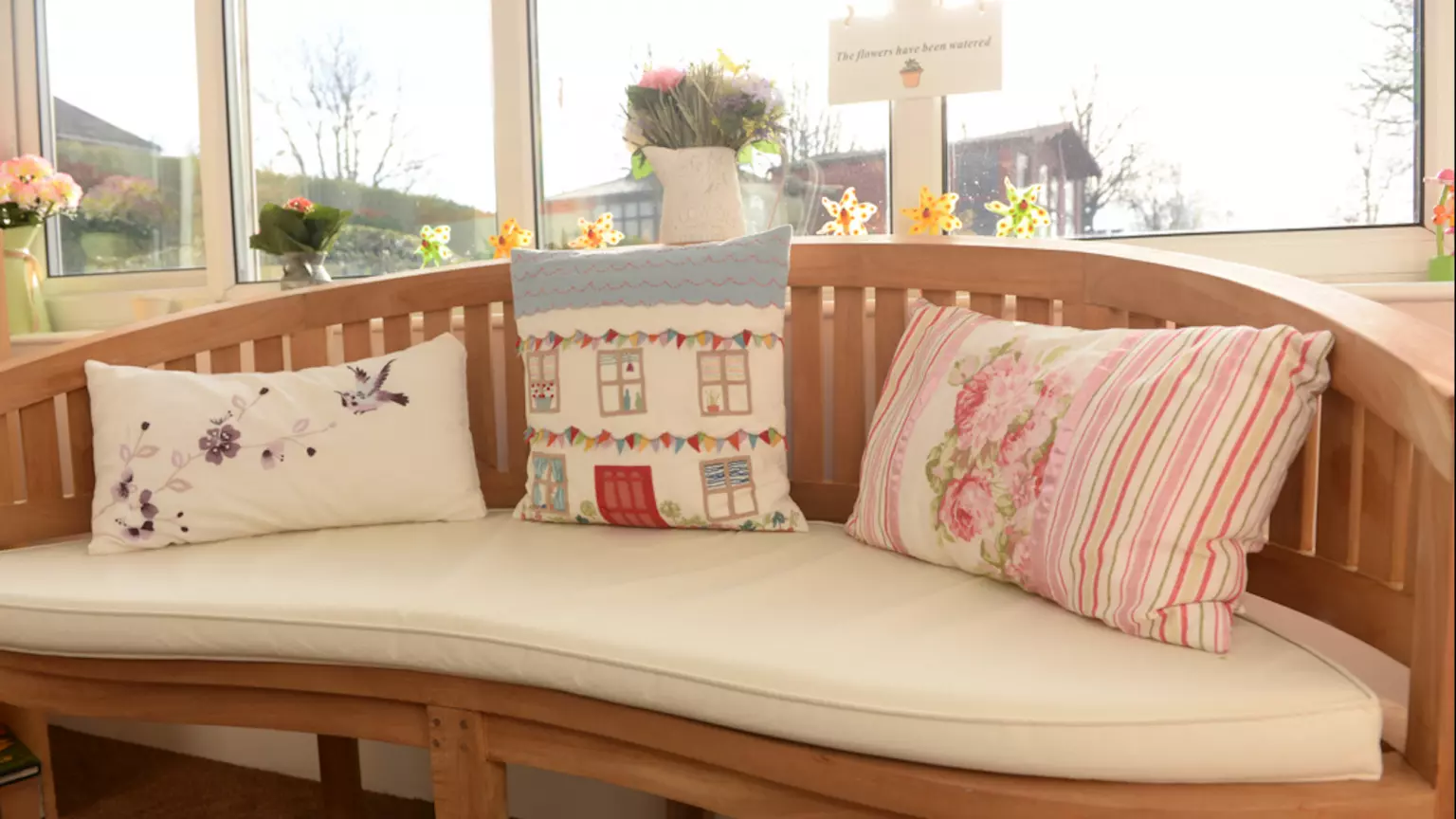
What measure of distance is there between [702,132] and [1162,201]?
0.72 m

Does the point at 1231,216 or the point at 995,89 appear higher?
the point at 995,89

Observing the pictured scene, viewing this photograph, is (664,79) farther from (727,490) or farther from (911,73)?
(727,490)

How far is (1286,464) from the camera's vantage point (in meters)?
1.02

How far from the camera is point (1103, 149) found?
5.93 ft

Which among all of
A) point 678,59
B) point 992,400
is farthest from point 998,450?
point 678,59

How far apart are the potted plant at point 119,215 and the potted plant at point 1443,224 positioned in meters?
2.42

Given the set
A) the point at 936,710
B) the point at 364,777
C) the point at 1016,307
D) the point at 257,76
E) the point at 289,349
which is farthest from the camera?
the point at 257,76

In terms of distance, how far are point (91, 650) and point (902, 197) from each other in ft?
4.34

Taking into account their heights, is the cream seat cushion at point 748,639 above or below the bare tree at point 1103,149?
below

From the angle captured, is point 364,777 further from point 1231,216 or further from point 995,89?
point 1231,216

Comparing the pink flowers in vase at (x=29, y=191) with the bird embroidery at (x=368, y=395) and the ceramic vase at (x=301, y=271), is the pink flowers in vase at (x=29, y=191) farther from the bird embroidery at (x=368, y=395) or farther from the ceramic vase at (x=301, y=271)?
the bird embroidery at (x=368, y=395)

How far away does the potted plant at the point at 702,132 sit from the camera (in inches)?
64.5

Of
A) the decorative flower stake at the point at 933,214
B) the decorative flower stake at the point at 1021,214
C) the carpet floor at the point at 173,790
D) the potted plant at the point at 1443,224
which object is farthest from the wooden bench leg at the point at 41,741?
the potted plant at the point at 1443,224

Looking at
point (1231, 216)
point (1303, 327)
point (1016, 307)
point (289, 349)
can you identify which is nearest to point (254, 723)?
point (289, 349)
